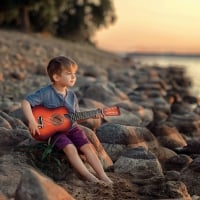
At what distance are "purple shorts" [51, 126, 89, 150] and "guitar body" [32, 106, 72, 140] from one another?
0.05 metres

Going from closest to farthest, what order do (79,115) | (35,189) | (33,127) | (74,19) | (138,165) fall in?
(35,189)
(33,127)
(79,115)
(138,165)
(74,19)

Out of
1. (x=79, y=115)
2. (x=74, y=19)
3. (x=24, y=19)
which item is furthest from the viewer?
(x=74, y=19)

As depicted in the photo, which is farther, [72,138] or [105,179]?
[72,138]

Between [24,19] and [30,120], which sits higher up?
[30,120]

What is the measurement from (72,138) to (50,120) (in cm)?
27

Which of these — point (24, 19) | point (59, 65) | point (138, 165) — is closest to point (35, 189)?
point (59, 65)

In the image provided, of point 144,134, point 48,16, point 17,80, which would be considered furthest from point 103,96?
point 48,16

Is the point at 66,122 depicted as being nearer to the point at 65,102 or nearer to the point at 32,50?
the point at 65,102

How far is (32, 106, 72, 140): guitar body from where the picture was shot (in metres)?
5.34

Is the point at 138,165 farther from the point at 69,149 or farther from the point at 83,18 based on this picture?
the point at 83,18

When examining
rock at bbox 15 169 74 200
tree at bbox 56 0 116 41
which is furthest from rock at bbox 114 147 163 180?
tree at bbox 56 0 116 41

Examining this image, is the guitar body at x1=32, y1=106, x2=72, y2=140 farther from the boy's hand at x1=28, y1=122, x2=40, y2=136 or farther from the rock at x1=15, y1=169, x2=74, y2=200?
the rock at x1=15, y1=169, x2=74, y2=200

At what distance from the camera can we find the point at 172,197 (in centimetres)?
478

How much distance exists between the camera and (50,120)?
213 inches
